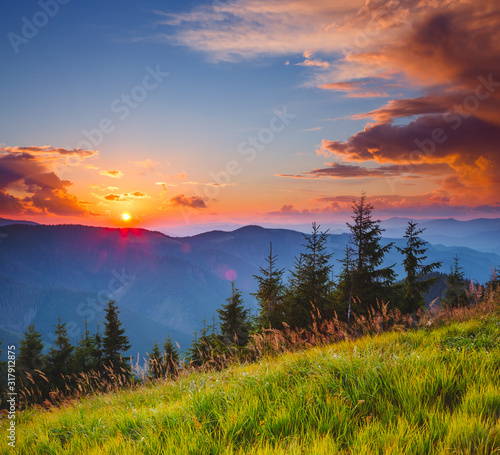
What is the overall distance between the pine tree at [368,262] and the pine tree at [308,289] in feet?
12.2

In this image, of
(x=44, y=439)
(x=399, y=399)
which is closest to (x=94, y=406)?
(x=44, y=439)

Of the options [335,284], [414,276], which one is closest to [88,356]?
[335,284]

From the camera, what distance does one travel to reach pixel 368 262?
24766 millimetres

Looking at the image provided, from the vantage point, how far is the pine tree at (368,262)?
23.7 metres

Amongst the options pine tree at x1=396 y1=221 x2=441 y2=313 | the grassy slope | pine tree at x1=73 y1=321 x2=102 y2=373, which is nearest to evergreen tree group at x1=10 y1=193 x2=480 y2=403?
pine tree at x1=396 y1=221 x2=441 y2=313

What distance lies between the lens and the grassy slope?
6.72ft

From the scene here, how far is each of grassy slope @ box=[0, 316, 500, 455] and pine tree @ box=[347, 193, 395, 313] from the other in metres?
21.2

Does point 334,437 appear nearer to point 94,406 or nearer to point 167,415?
point 167,415

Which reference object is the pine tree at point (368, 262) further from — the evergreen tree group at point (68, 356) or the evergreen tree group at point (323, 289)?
the evergreen tree group at point (68, 356)

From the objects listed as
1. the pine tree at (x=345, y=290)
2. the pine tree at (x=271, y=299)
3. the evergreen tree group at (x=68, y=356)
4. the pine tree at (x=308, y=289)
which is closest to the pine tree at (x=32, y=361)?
the evergreen tree group at (x=68, y=356)

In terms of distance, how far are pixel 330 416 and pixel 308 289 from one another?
63.1 feet

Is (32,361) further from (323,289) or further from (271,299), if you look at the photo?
(323,289)

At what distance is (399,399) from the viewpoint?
104 inches

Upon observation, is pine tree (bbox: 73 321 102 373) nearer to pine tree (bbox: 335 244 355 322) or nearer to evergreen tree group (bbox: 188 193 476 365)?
evergreen tree group (bbox: 188 193 476 365)
